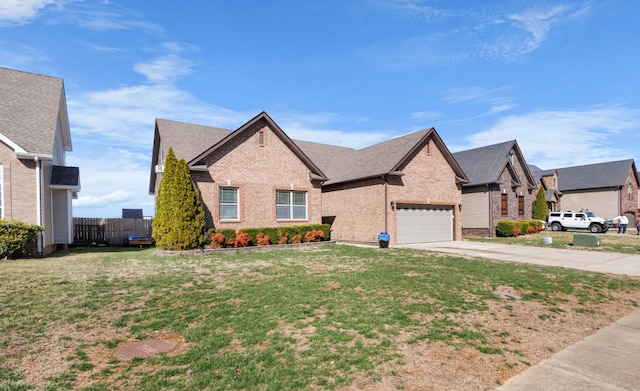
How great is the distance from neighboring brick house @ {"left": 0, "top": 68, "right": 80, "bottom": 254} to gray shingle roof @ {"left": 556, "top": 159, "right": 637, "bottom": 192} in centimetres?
5265

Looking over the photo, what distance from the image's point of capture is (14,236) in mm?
13414

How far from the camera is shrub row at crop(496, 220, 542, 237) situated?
1099 inches

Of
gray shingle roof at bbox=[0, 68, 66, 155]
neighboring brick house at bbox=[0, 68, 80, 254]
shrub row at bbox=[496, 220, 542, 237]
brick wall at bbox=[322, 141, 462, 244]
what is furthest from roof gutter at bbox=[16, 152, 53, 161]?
shrub row at bbox=[496, 220, 542, 237]

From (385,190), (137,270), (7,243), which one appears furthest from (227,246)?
(385,190)

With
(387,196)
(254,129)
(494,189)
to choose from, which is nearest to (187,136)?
(254,129)

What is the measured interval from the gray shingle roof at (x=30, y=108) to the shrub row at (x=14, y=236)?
10.5ft

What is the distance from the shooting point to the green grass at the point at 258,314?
4.58m

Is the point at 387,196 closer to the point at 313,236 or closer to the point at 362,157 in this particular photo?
→ the point at 313,236

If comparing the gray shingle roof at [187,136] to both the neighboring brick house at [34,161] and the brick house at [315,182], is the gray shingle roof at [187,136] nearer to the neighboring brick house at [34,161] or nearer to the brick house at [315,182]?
the brick house at [315,182]

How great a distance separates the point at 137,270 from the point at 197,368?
26.2 feet

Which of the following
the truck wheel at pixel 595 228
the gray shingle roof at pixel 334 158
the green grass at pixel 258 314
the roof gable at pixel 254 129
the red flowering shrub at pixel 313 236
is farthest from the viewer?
the truck wheel at pixel 595 228

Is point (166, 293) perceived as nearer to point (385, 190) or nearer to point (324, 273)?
point (324, 273)

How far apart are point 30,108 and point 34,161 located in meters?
4.05

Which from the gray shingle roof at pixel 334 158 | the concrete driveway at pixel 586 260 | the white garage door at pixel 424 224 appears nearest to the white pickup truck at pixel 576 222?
the gray shingle roof at pixel 334 158
